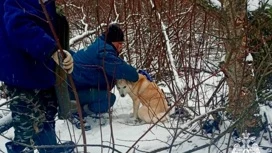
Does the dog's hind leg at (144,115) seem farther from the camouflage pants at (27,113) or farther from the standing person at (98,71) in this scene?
the camouflage pants at (27,113)

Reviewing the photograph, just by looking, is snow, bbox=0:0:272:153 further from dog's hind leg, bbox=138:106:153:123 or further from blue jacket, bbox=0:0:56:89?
blue jacket, bbox=0:0:56:89

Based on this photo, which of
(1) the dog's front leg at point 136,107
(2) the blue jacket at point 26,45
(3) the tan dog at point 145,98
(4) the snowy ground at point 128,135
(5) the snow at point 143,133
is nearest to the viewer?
(2) the blue jacket at point 26,45

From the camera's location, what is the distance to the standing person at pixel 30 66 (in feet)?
9.70

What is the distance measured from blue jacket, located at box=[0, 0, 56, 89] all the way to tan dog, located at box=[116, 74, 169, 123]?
3.86 ft

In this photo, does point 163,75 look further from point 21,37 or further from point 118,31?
point 21,37

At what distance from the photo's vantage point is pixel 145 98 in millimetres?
4387

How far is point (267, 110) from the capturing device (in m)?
3.13

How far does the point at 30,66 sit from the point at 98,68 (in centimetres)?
113

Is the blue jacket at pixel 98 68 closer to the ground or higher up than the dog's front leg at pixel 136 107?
higher up

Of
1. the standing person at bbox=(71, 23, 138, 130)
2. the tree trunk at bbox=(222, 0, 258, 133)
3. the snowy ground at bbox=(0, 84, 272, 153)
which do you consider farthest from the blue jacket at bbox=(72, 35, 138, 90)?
the tree trunk at bbox=(222, 0, 258, 133)

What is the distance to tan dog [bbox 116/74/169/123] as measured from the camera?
13.7ft

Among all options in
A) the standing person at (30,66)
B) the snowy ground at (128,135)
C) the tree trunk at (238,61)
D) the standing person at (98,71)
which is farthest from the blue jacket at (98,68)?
the tree trunk at (238,61)

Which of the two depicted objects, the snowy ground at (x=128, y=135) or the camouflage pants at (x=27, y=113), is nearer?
the camouflage pants at (x=27, y=113)

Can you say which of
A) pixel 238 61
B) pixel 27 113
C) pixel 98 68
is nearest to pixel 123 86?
pixel 98 68
